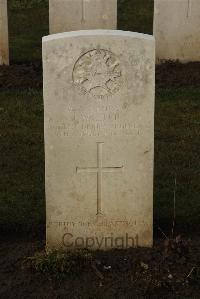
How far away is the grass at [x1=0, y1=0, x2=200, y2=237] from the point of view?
5.49 m

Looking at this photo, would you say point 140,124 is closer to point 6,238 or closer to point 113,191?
point 113,191

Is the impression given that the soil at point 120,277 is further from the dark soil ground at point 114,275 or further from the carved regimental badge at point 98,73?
the carved regimental badge at point 98,73

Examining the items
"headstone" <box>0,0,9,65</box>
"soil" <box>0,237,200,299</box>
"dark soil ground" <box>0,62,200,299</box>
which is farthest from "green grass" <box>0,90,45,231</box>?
"headstone" <box>0,0,9,65</box>

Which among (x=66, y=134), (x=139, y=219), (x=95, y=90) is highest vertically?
(x=95, y=90)

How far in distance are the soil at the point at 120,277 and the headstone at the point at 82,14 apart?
244 inches

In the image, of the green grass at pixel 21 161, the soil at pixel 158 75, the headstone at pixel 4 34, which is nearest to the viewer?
the green grass at pixel 21 161

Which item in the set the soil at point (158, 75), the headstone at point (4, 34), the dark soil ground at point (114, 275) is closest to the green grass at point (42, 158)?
the soil at point (158, 75)

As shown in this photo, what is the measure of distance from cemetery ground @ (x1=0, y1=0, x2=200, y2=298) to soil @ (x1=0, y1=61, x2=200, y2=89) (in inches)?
0.6

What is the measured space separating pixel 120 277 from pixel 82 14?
22.0ft

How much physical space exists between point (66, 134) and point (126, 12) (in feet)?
29.9

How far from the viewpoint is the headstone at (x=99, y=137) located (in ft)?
14.3

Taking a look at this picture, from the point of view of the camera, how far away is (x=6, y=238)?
517 centimetres

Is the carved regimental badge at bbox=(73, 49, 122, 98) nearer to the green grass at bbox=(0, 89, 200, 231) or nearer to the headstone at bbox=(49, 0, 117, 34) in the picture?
the green grass at bbox=(0, 89, 200, 231)

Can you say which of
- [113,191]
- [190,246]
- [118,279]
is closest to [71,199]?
[113,191]
